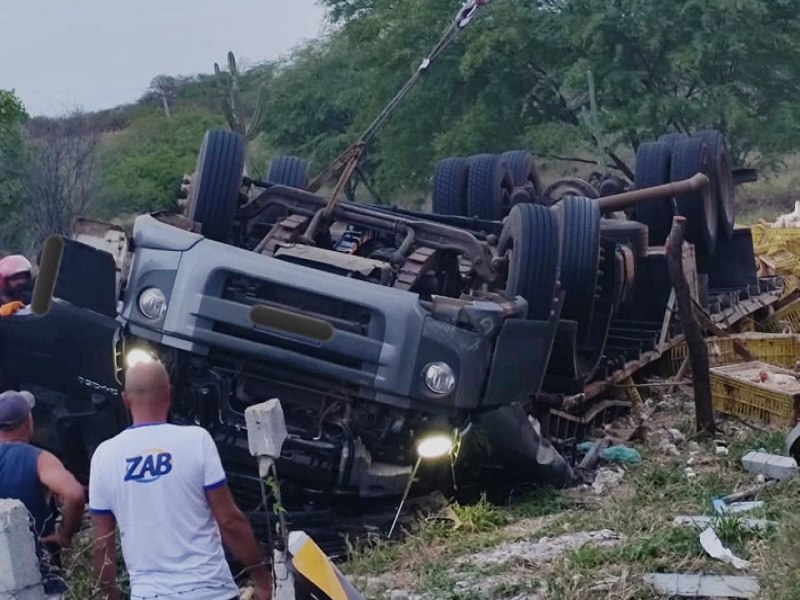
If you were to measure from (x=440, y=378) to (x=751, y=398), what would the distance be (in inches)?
128

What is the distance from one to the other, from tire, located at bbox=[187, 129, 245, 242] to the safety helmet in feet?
3.00

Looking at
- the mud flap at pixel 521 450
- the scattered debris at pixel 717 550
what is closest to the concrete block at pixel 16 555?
the scattered debris at pixel 717 550

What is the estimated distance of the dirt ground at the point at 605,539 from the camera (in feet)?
15.1

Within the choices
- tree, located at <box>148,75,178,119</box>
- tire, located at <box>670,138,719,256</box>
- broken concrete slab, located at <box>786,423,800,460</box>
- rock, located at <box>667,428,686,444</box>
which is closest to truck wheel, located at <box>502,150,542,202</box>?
tire, located at <box>670,138,719,256</box>

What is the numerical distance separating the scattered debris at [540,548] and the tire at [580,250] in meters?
Result: 2.07

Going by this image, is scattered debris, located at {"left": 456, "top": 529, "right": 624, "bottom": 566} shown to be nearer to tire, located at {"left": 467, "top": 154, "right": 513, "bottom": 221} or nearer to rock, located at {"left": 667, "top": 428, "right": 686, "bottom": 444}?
rock, located at {"left": 667, "top": 428, "right": 686, "bottom": 444}

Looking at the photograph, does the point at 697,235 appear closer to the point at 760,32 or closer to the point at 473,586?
the point at 473,586

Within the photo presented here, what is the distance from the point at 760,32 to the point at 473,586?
19229 mm

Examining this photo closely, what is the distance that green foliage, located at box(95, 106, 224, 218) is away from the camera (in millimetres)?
30156

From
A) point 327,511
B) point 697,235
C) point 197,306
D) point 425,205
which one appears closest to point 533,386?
point 327,511

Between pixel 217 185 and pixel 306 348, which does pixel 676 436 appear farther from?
pixel 217 185

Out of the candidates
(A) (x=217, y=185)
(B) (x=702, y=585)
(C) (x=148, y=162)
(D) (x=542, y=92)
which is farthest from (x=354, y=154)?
(C) (x=148, y=162)

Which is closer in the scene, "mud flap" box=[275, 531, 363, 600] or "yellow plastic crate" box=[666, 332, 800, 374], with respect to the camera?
"mud flap" box=[275, 531, 363, 600]

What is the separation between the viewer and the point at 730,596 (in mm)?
4395
